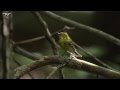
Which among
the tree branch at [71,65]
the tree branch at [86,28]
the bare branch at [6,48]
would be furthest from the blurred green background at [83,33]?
the bare branch at [6,48]

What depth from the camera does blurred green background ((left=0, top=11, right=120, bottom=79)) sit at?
1.79 m

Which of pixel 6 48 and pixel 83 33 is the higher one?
pixel 6 48

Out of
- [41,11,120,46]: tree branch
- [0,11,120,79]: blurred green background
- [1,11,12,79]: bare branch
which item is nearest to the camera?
[1,11,12,79]: bare branch

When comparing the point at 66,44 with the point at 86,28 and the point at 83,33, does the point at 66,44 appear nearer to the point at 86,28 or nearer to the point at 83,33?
the point at 86,28

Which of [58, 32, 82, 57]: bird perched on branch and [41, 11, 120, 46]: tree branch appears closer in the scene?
[58, 32, 82, 57]: bird perched on branch

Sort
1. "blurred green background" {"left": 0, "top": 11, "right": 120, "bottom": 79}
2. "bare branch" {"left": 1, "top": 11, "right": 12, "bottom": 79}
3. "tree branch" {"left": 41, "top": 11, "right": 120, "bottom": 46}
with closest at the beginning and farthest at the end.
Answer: "bare branch" {"left": 1, "top": 11, "right": 12, "bottom": 79} → "tree branch" {"left": 41, "top": 11, "right": 120, "bottom": 46} → "blurred green background" {"left": 0, "top": 11, "right": 120, "bottom": 79}

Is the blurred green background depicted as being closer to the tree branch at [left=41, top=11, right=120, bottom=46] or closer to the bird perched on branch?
the tree branch at [left=41, top=11, right=120, bottom=46]

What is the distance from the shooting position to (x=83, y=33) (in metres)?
1.83

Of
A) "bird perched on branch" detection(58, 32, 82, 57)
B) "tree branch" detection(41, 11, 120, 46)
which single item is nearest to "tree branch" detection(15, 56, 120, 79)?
"bird perched on branch" detection(58, 32, 82, 57)

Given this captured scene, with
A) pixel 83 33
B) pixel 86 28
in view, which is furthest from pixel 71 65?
pixel 83 33
